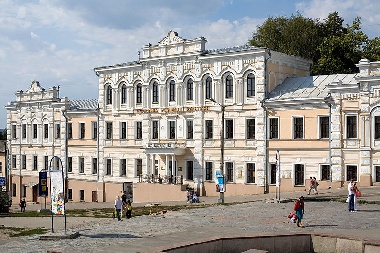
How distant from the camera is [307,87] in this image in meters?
43.8

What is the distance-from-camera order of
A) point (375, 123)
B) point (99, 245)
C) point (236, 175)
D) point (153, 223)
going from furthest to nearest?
point (236, 175) < point (375, 123) < point (153, 223) < point (99, 245)

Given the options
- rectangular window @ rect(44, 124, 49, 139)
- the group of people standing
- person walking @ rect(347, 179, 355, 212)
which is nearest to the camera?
person walking @ rect(347, 179, 355, 212)

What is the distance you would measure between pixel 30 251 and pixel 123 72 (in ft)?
112

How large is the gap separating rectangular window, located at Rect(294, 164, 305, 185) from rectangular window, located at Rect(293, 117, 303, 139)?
85.3 inches

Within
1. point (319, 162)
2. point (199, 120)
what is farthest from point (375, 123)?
point (199, 120)

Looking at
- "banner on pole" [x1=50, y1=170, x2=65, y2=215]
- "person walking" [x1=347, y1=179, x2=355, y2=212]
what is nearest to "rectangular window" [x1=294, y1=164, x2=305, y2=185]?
"person walking" [x1=347, y1=179, x2=355, y2=212]

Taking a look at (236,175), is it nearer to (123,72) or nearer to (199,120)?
(199,120)

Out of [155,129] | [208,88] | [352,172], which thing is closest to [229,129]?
[208,88]

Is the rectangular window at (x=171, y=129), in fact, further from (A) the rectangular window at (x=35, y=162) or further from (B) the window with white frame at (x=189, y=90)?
(A) the rectangular window at (x=35, y=162)

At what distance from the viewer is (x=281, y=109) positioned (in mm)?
42781

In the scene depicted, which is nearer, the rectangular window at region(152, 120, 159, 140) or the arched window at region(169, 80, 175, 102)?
the arched window at region(169, 80, 175, 102)

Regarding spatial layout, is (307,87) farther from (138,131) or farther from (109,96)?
(109,96)

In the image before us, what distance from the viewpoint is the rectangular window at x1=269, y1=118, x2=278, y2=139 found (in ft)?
142

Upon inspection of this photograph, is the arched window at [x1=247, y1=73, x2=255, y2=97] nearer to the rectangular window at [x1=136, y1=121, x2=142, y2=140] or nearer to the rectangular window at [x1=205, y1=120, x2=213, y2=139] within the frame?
the rectangular window at [x1=205, y1=120, x2=213, y2=139]
